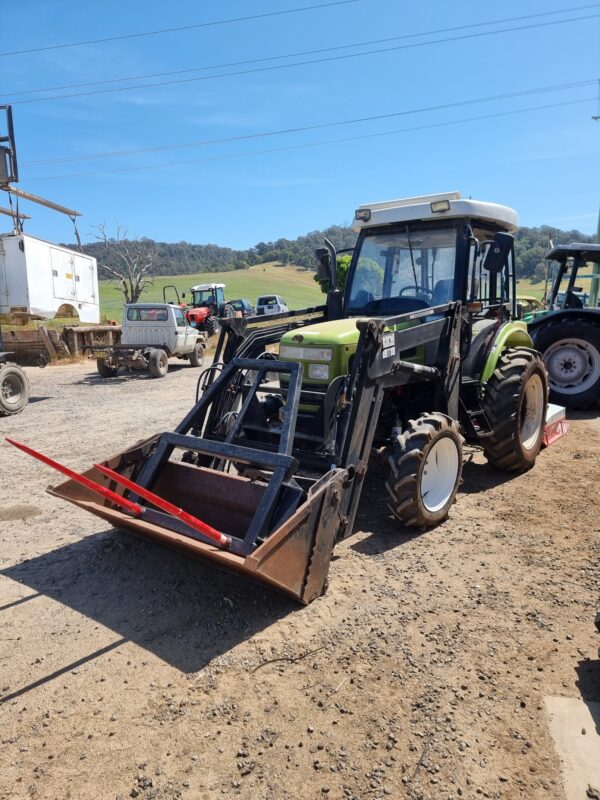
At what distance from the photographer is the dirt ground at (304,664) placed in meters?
2.33

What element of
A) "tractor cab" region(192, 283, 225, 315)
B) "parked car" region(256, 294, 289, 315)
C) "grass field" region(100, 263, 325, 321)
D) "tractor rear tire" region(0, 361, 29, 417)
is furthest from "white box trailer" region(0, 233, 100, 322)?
"grass field" region(100, 263, 325, 321)

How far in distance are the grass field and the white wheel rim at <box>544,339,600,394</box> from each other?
4148cm

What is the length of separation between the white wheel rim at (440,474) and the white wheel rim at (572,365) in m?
5.55

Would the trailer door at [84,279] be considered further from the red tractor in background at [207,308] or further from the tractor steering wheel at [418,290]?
the tractor steering wheel at [418,290]

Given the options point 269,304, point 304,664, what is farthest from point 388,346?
point 269,304

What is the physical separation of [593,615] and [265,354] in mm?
3273

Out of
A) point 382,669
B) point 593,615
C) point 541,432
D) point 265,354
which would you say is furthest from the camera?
point 541,432

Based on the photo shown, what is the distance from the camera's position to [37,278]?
13.3 m

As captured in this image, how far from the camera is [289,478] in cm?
358

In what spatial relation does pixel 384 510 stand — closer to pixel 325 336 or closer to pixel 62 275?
pixel 325 336

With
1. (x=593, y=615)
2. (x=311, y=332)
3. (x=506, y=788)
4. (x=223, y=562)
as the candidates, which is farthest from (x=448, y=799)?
(x=311, y=332)

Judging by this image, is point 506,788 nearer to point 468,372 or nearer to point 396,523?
point 396,523

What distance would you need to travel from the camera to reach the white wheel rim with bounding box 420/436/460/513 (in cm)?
455

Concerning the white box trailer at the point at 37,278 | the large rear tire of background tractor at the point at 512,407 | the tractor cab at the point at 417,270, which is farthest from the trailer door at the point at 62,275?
the large rear tire of background tractor at the point at 512,407
